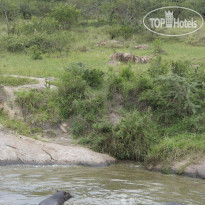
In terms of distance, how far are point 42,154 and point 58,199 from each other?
2859 millimetres

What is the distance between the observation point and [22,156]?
8.07 m

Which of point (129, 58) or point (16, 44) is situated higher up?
point (16, 44)

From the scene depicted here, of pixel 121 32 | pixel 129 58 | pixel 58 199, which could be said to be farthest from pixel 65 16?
pixel 58 199

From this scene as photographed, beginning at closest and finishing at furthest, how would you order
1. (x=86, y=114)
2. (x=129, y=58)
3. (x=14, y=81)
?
(x=86, y=114) → (x=14, y=81) → (x=129, y=58)

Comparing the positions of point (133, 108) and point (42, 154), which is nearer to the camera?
point (42, 154)

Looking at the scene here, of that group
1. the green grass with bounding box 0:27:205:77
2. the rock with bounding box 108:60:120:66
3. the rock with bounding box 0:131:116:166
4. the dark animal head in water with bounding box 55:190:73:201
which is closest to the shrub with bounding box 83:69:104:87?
the green grass with bounding box 0:27:205:77

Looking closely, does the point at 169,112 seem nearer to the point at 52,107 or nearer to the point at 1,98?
the point at 52,107

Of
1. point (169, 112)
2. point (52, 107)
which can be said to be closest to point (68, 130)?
point (52, 107)

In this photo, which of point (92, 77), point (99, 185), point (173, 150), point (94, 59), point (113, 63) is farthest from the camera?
point (94, 59)

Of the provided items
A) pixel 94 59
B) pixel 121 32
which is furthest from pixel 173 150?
pixel 121 32

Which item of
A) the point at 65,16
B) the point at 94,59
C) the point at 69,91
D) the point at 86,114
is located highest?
the point at 65,16

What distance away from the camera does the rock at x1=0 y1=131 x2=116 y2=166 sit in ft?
26.4

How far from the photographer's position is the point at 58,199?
5477 mm

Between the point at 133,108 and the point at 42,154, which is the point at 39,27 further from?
the point at 42,154
